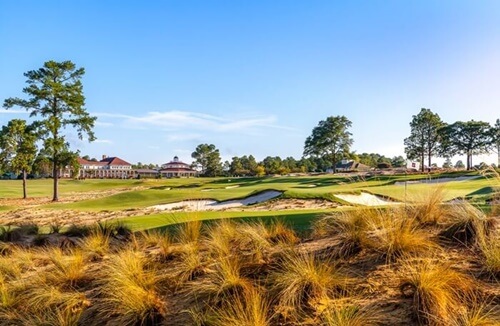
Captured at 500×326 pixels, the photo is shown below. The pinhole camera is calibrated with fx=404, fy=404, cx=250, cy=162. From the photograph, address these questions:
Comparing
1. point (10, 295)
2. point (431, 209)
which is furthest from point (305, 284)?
point (10, 295)

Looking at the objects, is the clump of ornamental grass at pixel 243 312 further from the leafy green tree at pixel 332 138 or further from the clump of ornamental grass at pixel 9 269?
the leafy green tree at pixel 332 138

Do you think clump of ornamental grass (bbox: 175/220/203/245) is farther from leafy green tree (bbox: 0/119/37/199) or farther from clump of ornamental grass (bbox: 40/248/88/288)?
leafy green tree (bbox: 0/119/37/199)

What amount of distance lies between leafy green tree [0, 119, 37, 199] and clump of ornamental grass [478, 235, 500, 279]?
35343 millimetres

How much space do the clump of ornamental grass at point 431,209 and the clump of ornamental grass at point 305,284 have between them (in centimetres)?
184

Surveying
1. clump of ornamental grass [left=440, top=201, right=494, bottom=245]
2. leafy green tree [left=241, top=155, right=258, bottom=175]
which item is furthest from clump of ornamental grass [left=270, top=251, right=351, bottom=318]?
leafy green tree [left=241, top=155, right=258, bottom=175]

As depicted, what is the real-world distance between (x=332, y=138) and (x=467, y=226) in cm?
6074

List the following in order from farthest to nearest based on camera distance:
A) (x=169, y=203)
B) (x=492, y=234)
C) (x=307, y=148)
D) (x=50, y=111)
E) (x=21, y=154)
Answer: (x=307, y=148), (x=21, y=154), (x=50, y=111), (x=169, y=203), (x=492, y=234)

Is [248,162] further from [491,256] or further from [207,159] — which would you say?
[491,256]

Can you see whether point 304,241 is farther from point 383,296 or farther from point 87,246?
point 87,246

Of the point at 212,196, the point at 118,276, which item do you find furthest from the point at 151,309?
the point at 212,196

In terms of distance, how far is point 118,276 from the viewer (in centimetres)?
484

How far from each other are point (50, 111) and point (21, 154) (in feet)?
18.7

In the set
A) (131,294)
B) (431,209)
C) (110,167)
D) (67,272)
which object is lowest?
(67,272)

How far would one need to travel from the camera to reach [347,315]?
3316 millimetres
